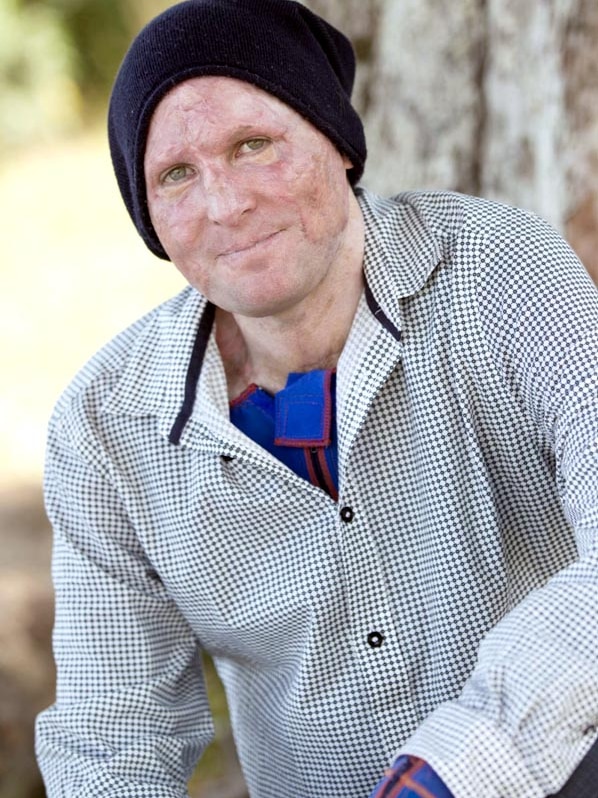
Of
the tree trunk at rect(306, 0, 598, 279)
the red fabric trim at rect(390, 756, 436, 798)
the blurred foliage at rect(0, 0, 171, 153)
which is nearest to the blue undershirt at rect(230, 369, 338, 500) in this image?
the red fabric trim at rect(390, 756, 436, 798)

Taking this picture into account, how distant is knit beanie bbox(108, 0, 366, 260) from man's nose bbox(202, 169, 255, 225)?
0.15 meters

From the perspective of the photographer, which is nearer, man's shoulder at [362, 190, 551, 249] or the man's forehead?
the man's forehead

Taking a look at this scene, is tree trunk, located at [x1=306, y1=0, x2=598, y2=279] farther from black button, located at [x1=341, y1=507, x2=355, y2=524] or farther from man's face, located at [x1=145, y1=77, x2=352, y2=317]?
black button, located at [x1=341, y1=507, x2=355, y2=524]

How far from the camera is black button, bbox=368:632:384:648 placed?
2131 mm

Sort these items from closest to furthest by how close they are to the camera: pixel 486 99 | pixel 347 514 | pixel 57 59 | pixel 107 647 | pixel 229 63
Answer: pixel 229 63 → pixel 347 514 → pixel 107 647 → pixel 486 99 → pixel 57 59

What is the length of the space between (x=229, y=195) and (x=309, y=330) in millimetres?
327

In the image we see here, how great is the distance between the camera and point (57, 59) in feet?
34.8

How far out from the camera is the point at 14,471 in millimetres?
5996

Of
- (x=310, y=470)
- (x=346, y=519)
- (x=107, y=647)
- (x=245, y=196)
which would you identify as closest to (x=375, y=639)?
(x=346, y=519)

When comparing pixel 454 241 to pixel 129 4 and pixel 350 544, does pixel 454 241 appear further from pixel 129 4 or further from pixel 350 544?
pixel 129 4

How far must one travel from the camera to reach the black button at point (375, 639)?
2131 mm

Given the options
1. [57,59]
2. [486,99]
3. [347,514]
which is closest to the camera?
[347,514]

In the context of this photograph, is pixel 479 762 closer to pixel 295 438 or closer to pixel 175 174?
pixel 295 438

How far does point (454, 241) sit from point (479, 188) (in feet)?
3.07
